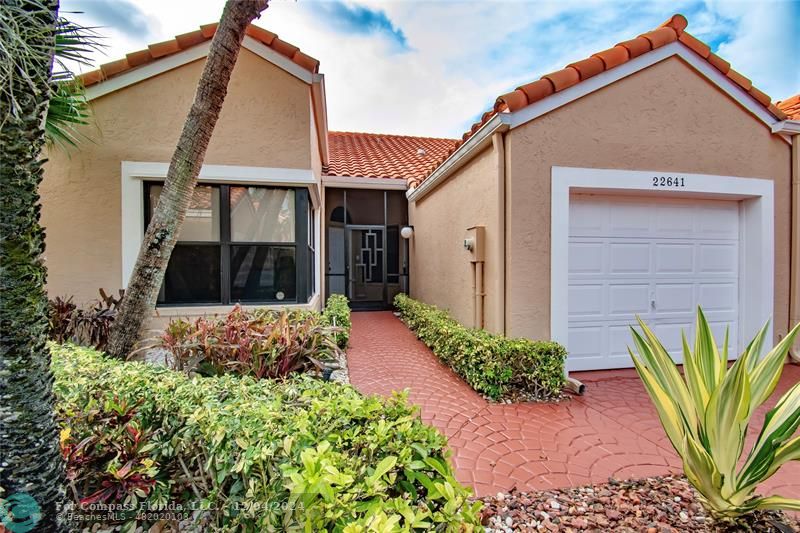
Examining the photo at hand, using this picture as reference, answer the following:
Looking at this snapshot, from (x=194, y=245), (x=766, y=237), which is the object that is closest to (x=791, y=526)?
(x=766, y=237)

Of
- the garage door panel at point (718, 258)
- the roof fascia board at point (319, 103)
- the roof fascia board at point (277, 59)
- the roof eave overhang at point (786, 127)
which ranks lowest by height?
the garage door panel at point (718, 258)

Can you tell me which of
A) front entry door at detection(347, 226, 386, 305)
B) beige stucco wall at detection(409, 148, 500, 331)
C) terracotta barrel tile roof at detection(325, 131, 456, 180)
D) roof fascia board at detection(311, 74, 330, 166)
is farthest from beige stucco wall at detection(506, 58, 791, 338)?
front entry door at detection(347, 226, 386, 305)

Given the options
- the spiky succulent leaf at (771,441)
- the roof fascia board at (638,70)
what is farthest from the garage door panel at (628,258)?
the spiky succulent leaf at (771,441)

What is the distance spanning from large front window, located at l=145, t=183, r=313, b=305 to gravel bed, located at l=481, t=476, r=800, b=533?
16.9ft

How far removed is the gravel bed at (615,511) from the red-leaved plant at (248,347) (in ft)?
9.05

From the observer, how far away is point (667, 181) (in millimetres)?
5977

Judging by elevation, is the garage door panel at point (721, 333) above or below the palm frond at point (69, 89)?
below

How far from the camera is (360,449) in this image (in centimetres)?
198

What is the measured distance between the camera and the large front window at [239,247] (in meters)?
6.40

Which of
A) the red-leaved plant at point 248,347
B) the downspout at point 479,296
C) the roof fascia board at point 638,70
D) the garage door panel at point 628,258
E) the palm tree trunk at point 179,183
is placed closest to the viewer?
the palm tree trunk at point 179,183

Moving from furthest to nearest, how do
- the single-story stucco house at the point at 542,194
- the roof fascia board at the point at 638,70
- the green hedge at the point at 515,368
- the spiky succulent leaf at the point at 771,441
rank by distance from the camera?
the single-story stucco house at the point at 542,194 < the roof fascia board at the point at 638,70 < the green hedge at the point at 515,368 < the spiky succulent leaf at the point at 771,441

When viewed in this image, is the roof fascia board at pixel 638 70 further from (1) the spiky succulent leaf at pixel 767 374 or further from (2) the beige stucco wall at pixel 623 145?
(1) the spiky succulent leaf at pixel 767 374

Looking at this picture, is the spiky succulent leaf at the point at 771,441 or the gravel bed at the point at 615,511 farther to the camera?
the gravel bed at the point at 615,511

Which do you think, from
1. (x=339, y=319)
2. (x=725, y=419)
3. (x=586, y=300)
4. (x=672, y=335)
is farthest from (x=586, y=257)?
(x=339, y=319)
